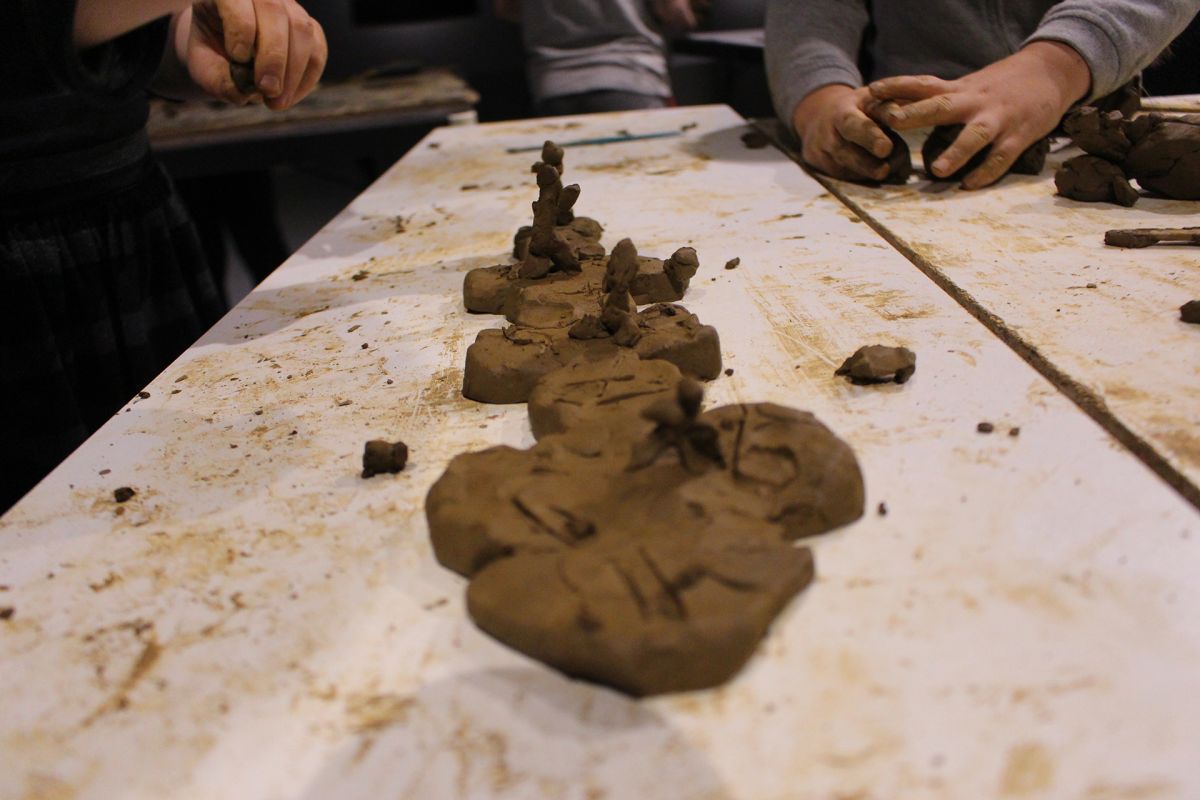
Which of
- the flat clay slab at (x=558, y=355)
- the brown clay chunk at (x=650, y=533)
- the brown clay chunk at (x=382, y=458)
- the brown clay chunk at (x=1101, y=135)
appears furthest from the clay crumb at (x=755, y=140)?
the brown clay chunk at (x=382, y=458)

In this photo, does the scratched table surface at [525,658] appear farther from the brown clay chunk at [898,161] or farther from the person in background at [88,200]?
the brown clay chunk at [898,161]

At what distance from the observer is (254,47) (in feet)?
6.63

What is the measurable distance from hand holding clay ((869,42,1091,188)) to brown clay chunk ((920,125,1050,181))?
31 millimetres

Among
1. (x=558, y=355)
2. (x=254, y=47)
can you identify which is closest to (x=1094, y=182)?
(x=558, y=355)

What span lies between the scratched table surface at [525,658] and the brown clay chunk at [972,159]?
861 mm

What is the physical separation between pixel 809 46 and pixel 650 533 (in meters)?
2.39

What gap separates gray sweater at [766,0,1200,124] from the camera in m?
2.41

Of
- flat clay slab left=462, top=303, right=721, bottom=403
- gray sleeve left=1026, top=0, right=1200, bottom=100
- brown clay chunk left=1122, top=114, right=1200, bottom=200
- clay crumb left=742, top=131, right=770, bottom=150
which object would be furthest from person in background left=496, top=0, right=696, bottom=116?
flat clay slab left=462, top=303, right=721, bottom=403

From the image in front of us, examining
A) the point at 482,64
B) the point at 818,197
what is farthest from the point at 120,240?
the point at 482,64

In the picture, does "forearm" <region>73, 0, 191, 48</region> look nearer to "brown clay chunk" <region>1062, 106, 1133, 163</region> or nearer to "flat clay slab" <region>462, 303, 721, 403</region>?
"flat clay slab" <region>462, 303, 721, 403</region>

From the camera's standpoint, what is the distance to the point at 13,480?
207cm

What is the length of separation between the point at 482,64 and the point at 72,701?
521 centimetres

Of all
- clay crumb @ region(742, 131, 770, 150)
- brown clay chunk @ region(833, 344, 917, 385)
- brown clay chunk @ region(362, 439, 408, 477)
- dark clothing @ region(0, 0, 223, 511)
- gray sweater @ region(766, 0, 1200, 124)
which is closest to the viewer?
brown clay chunk @ region(362, 439, 408, 477)

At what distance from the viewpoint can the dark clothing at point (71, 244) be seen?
1930 millimetres
